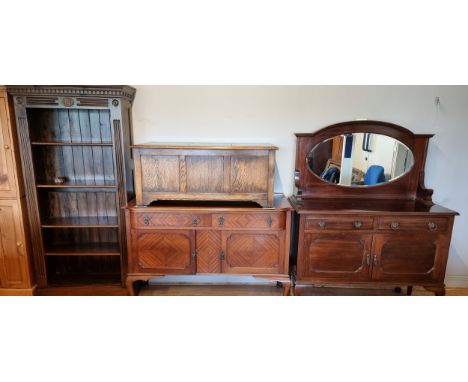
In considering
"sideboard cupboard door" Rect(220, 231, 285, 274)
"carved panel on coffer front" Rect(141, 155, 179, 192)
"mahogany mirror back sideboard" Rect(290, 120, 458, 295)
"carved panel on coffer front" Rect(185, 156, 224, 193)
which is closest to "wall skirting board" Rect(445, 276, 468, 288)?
"mahogany mirror back sideboard" Rect(290, 120, 458, 295)

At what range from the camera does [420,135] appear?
229cm

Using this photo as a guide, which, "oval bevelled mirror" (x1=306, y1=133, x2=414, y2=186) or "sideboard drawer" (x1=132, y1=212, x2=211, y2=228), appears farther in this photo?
"oval bevelled mirror" (x1=306, y1=133, x2=414, y2=186)

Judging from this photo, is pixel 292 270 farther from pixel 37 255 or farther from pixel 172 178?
pixel 37 255

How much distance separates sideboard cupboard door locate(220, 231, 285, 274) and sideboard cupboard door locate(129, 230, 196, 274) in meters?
0.27

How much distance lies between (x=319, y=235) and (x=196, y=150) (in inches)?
45.4

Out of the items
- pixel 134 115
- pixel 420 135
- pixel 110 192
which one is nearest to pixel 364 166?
pixel 420 135

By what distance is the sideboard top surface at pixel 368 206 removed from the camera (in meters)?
2.04

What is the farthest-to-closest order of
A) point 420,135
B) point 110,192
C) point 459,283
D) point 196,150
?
1. point 459,283
2. point 110,192
3. point 420,135
4. point 196,150

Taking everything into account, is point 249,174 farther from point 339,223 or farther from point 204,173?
point 339,223

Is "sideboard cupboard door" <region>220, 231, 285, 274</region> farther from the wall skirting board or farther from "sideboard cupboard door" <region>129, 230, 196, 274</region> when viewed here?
the wall skirting board

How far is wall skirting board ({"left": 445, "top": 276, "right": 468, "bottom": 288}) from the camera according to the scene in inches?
104

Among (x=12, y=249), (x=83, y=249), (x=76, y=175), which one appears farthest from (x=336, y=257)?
(x=12, y=249)

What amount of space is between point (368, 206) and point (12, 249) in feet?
9.78

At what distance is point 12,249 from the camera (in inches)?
88.0
